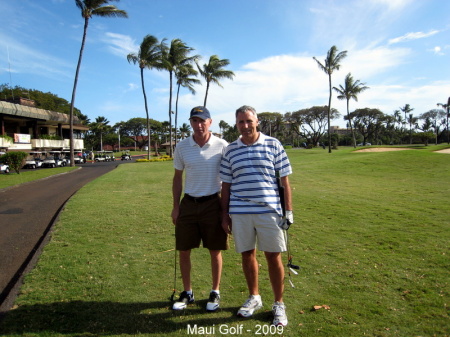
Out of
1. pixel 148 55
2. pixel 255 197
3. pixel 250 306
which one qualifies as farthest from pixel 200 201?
pixel 148 55

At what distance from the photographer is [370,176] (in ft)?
52.1

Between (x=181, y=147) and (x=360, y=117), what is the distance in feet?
285

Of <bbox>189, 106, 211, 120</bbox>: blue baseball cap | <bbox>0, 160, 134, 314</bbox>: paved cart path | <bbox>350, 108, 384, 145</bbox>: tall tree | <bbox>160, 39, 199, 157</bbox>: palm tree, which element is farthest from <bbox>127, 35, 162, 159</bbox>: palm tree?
<bbox>350, 108, 384, 145</bbox>: tall tree

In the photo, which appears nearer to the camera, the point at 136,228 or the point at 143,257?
the point at 143,257

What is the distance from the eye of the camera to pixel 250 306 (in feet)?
10.4

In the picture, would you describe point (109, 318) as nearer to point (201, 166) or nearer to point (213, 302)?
point (213, 302)

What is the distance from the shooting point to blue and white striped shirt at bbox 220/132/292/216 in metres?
3.03

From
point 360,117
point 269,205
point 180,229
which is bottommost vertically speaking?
point 180,229

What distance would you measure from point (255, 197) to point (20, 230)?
Answer: 6124 millimetres

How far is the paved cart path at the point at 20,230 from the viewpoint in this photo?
418cm

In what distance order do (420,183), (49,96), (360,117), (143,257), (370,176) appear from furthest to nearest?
(360,117)
(49,96)
(370,176)
(420,183)
(143,257)

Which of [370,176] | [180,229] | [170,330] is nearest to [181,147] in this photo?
[180,229]

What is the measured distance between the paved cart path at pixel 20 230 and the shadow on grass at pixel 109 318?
42 centimetres

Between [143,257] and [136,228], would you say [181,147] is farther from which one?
[136,228]
